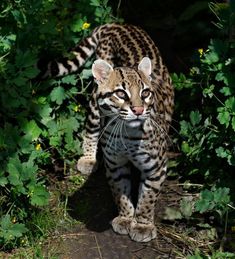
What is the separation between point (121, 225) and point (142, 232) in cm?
19

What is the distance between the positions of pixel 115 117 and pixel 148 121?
1.04 feet

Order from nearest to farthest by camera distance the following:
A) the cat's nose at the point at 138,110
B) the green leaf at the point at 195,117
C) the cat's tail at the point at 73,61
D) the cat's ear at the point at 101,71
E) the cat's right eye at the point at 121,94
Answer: the cat's nose at the point at 138,110
the cat's right eye at the point at 121,94
the cat's ear at the point at 101,71
the green leaf at the point at 195,117
the cat's tail at the point at 73,61

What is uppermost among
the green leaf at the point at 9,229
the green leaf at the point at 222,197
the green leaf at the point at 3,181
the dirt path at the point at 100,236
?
the green leaf at the point at 222,197

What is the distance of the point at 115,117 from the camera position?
15.4 ft

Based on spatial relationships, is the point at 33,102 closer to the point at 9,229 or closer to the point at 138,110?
the point at 9,229

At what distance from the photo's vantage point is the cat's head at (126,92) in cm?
459

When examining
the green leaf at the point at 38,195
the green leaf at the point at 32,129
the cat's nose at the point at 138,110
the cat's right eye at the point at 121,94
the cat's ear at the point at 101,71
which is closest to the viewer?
the cat's nose at the point at 138,110

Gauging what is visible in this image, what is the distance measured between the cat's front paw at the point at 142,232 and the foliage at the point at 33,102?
0.69 metres

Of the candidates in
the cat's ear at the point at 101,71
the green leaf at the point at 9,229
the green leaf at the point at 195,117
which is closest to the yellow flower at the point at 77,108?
the green leaf at the point at 195,117

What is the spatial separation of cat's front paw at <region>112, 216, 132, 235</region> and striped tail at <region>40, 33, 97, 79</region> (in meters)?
1.34

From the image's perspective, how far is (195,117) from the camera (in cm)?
571

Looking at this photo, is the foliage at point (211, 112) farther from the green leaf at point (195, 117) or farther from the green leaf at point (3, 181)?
the green leaf at point (3, 181)

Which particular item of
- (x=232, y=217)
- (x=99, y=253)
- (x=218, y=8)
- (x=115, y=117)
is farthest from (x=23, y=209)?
(x=218, y=8)

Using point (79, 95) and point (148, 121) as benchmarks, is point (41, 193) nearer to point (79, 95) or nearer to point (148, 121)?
point (148, 121)
